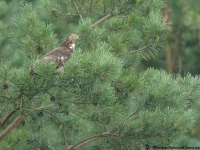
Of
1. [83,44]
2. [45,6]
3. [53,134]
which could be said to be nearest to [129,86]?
[83,44]

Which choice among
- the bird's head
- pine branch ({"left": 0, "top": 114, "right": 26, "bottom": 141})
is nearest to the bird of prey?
the bird's head

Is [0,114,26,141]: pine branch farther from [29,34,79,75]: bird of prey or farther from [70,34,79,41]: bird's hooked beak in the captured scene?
[70,34,79,41]: bird's hooked beak

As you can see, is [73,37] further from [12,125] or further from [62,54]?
[12,125]

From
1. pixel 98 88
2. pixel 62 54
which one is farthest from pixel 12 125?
pixel 98 88

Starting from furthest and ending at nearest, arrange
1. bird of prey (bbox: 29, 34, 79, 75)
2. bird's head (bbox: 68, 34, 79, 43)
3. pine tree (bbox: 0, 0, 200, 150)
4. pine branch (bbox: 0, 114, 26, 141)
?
1. bird's head (bbox: 68, 34, 79, 43)
2. pine branch (bbox: 0, 114, 26, 141)
3. bird of prey (bbox: 29, 34, 79, 75)
4. pine tree (bbox: 0, 0, 200, 150)

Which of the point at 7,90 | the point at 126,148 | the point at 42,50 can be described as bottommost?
the point at 126,148

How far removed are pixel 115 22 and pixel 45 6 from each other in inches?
31.6

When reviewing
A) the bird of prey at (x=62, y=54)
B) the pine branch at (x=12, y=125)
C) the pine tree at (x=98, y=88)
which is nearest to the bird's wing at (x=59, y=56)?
the bird of prey at (x=62, y=54)

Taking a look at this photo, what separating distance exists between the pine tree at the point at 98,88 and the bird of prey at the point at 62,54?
3.5 inches

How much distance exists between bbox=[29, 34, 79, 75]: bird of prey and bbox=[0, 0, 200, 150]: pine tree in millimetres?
90

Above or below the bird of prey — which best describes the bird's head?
above

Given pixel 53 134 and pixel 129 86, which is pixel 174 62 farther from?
pixel 129 86

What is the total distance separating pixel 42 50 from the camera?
741 centimetres

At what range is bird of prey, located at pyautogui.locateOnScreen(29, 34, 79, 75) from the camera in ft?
20.8
